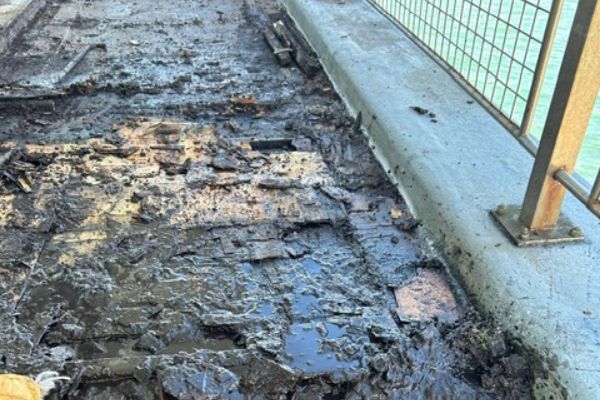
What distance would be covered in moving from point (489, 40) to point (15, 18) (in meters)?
4.65

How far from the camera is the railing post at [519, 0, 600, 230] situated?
1.96m

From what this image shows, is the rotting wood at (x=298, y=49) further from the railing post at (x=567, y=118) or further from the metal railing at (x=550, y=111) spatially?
the railing post at (x=567, y=118)

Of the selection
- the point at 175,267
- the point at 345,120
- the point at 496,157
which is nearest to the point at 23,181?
the point at 175,267

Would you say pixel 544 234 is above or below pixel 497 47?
below

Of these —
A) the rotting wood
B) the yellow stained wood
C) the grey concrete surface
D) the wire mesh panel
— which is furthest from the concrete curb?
the yellow stained wood

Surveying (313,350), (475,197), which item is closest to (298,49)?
(475,197)

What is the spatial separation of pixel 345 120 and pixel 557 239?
6.16ft

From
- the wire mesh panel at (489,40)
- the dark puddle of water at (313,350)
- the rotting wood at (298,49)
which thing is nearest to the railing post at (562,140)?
the wire mesh panel at (489,40)

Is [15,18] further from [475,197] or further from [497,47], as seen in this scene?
[475,197]

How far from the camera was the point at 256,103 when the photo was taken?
13.7 feet

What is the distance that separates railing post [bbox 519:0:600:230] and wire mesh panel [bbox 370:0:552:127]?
0.28 meters

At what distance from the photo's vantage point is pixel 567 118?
2.12 m

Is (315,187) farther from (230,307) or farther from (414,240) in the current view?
(230,307)

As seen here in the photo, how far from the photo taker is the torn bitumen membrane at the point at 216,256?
6.89 ft
